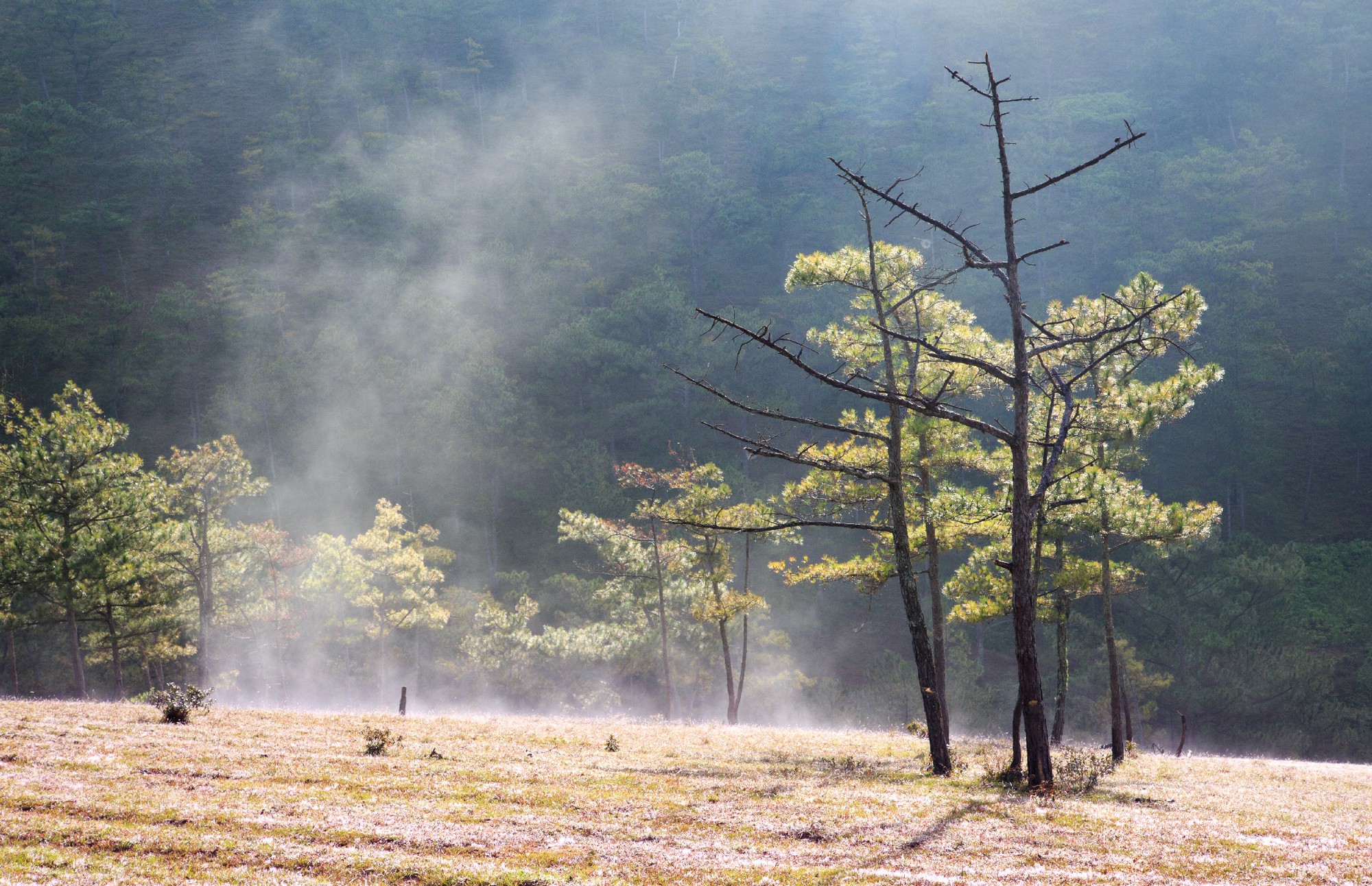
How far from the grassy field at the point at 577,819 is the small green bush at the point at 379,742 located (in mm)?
279

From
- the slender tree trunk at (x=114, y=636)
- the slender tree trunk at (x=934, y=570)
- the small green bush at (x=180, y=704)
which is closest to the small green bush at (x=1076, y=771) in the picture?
the slender tree trunk at (x=934, y=570)

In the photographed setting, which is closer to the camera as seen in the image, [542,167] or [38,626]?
[38,626]

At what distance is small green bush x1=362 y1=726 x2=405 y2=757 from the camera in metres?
12.1

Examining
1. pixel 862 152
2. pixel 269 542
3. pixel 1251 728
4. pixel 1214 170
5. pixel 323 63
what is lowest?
pixel 1251 728

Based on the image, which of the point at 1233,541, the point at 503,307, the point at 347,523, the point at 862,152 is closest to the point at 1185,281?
the point at 1233,541

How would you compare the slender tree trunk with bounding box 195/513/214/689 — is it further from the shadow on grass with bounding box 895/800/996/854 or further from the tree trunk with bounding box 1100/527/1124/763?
the shadow on grass with bounding box 895/800/996/854

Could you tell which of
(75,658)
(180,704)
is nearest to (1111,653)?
(180,704)

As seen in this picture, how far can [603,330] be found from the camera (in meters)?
80.2

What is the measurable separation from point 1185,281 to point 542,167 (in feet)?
276

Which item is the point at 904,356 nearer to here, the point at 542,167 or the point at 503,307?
the point at 503,307

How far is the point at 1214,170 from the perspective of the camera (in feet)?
289

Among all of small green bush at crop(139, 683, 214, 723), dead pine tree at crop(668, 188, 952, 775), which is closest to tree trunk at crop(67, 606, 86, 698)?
small green bush at crop(139, 683, 214, 723)

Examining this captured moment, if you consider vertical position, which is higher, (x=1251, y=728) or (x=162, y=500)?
(x=162, y=500)

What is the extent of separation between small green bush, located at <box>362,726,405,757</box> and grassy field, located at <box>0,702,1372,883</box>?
0.91 feet
